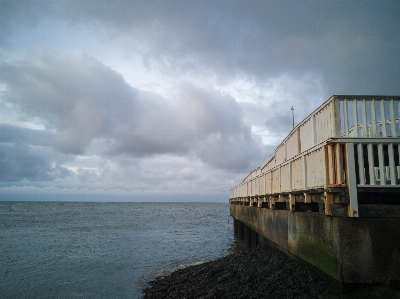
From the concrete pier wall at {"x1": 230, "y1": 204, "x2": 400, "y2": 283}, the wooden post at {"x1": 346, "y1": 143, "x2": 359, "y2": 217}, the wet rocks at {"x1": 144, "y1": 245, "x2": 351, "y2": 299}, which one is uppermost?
the wooden post at {"x1": 346, "y1": 143, "x2": 359, "y2": 217}

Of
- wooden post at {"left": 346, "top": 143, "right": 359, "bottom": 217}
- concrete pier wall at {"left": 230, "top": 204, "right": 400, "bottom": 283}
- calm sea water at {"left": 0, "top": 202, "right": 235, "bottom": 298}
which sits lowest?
calm sea water at {"left": 0, "top": 202, "right": 235, "bottom": 298}

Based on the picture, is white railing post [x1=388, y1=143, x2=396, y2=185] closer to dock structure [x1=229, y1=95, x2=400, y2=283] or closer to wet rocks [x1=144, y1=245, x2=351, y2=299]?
dock structure [x1=229, y1=95, x2=400, y2=283]

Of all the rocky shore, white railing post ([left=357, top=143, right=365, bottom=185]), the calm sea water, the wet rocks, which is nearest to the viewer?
white railing post ([left=357, top=143, right=365, bottom=185])

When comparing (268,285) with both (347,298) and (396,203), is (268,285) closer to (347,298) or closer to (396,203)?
(347,298)

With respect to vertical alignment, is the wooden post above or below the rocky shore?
above

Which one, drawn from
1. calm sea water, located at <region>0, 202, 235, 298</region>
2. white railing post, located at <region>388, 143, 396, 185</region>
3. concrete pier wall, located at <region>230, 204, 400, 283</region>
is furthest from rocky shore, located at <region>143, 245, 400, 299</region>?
white railing post, located at <region>388, 143, 396, 185</region>

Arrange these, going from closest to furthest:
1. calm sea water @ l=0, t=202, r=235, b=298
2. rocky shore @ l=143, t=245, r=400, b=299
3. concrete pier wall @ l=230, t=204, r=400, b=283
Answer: concrete pier wall @ l=230, t=204, r=400, b=283
rocky shore @ l=143, t=245, r=400, b=299
calm sea water @ l=0, t=202, r=235, b=298

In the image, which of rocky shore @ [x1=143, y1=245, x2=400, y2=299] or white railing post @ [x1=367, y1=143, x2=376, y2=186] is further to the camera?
rocky shore @ [x1=143, y1=245, x2=400, y2=299]

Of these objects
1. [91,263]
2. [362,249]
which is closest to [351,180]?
[362,249]

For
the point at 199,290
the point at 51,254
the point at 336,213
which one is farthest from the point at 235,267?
the point at 51,254

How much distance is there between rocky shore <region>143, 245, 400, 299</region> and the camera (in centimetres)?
640

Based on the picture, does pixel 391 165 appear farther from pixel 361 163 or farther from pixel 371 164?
pixel 361 163

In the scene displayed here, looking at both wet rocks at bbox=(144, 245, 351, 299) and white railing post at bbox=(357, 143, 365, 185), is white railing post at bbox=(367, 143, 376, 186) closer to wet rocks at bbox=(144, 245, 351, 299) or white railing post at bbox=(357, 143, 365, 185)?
white railing post at bbox=(357, 143, 365, 185)

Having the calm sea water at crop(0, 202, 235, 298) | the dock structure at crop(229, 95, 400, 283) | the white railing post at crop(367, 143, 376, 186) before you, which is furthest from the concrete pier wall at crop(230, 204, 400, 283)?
the calm sea water at crop(0, 202, 235, 298)
